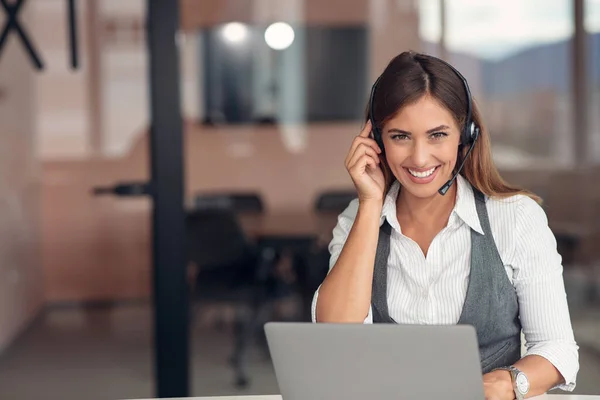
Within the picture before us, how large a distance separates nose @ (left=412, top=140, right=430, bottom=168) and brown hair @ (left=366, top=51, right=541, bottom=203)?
0.27 ft

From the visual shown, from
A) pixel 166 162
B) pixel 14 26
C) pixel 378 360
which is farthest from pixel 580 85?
pixel 378 360

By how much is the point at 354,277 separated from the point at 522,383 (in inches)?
14.8

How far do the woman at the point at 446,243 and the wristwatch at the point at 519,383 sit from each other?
3.2 inches

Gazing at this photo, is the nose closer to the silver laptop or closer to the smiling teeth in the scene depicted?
the smiling teeth

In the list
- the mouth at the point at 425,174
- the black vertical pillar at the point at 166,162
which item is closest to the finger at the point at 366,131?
the mouth at the point at 425,174

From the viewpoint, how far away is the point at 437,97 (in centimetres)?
187

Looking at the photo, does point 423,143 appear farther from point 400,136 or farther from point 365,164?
point 365,164

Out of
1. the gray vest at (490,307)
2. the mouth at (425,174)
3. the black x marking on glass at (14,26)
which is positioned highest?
the black x marking on glass at (14,26)

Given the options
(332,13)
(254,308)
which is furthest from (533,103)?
(254,308)

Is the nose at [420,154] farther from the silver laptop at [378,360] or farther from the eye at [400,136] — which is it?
the silver laptop at [378,360]

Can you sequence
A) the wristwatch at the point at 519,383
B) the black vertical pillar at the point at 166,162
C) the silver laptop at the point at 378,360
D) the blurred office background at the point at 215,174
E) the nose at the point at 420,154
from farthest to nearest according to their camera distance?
the blurred office background at the point at 215,174
the black vertical pillar at the point at 166,162
the nose at the point at 420,154
the wristwatch at the point at 519,383
the silver laptop at the point at 378,360

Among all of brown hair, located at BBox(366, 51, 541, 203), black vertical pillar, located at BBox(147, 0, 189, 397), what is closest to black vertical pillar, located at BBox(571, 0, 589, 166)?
black vertical pillar, located at BBox(147, 0, 189, 397)

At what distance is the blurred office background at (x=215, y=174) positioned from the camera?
4.30 metres

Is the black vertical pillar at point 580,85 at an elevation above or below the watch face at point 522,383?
above
